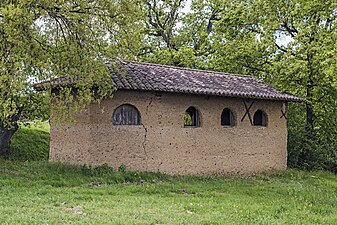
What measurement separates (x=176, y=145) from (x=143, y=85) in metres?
2.56

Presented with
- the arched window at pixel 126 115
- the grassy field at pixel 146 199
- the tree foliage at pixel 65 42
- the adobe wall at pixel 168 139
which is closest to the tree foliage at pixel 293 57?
the adobe wall at pixel 168 139

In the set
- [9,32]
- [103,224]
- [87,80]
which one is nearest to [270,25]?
[87,80]

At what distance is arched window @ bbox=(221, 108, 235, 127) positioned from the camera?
17237 mm

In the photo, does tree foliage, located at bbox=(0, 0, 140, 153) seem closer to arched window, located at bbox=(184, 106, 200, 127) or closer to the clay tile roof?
the clay tile roof

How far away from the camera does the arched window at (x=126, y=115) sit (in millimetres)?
14586

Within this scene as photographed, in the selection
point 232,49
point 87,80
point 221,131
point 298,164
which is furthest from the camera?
point 232,49

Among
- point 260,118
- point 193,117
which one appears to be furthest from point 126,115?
point 260,118

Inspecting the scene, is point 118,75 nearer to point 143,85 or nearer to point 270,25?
point 143,85

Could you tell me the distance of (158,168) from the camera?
1512cm

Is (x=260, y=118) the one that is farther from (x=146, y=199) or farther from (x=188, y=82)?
(x=146, y=199)

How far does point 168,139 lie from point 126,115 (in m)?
1.78

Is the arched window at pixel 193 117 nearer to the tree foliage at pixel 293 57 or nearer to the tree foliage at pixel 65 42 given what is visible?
the tree foliage at pixel 65 42

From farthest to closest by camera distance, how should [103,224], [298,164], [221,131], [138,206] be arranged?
[298,164] < [221,131] < [138,206] < [103,224]

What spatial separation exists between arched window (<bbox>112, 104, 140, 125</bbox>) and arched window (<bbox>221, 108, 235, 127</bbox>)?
4.03 m
